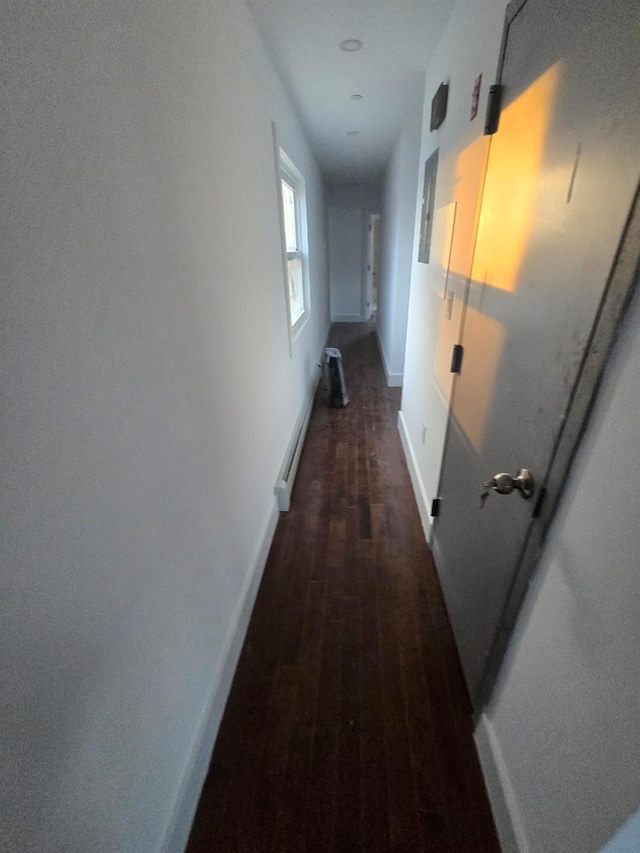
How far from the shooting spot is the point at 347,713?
4.11 feet

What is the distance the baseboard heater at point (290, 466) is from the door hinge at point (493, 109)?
1.86m

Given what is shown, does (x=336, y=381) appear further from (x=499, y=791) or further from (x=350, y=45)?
(x=499, y=791)

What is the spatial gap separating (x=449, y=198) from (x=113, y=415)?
176 cm

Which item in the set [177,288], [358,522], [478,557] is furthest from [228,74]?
[358,522]

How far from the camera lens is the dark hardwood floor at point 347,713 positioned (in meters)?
1.01

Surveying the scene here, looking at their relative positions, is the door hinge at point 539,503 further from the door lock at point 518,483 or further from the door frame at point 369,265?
the door frame at point 369,265

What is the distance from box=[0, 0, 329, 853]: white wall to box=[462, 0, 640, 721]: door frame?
93 cm

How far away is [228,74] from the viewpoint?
1322 millimetres

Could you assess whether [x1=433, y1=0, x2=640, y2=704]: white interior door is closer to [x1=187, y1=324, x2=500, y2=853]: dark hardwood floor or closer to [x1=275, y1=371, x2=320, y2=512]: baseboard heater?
[x1=187, y1=324, x2=500, y2=853]: dark hardwood floor

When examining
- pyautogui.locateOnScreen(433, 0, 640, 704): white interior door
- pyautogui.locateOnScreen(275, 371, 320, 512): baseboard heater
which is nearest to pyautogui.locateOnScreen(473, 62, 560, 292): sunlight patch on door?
pyautogui.locateOnScreen(433, 0, 640, 704): white interior door

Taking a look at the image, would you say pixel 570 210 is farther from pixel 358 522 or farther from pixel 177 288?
pixel 358 522

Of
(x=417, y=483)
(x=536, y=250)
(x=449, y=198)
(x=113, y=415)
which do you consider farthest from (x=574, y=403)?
(x=417, y=483)

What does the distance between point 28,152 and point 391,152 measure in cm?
480

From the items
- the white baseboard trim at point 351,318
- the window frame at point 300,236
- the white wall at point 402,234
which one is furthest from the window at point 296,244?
the white baseboard trim at point 351,318
